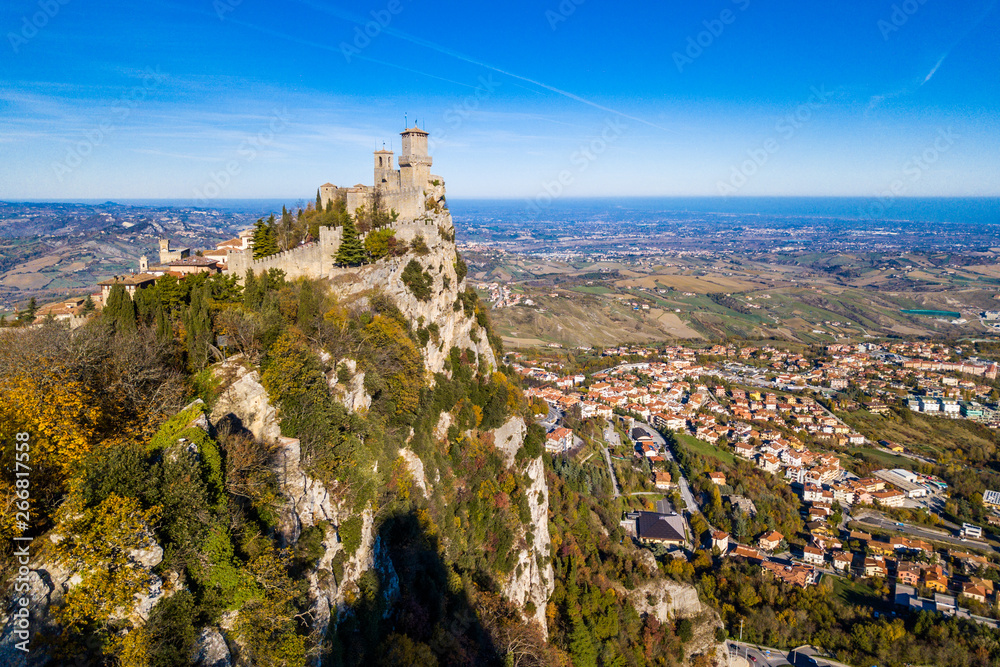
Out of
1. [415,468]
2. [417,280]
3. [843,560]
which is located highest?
[417,280]

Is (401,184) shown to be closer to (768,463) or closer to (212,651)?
(212,651)

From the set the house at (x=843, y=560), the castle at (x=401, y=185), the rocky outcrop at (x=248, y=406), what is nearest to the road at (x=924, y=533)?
the house at (x=843, y=560)

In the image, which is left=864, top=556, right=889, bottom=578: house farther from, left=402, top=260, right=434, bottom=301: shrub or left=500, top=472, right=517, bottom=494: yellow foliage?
left=402, top=260, right=434, bottom=301: shrub

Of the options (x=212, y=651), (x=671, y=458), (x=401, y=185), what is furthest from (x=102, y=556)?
(x=671, y=458)

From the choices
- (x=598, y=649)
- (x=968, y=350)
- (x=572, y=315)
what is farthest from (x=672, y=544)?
(x=968, y=350)

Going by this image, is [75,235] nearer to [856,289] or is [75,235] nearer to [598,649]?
[598,649]

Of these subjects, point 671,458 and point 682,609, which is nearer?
point 682,609

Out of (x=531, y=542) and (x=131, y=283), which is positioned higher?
(x=131, y=283)
